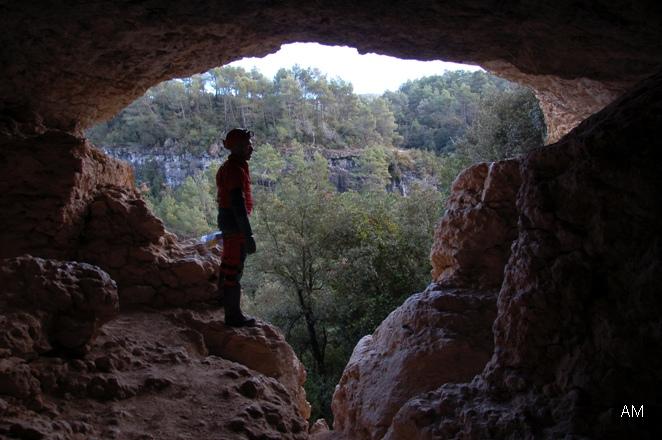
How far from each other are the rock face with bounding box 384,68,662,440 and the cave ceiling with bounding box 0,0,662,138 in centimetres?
153

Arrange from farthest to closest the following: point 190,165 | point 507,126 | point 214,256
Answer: point 190,165
point 507,126
point 214,256

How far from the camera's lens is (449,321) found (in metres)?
4.52

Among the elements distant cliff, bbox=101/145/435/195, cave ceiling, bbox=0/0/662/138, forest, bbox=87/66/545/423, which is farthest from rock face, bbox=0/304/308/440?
distant cliff, bbox=101/145/435/195

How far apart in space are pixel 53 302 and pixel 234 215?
1922mm

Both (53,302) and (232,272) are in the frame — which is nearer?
(53,302)

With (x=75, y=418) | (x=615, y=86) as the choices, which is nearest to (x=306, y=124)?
(x=615, y=86)

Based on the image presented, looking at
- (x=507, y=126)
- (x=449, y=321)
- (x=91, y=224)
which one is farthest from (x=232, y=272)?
(x=507, y=126)

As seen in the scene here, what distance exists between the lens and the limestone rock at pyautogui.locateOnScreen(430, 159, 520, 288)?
4805mm

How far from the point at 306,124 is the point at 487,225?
36.5 meters

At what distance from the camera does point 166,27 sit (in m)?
4.07

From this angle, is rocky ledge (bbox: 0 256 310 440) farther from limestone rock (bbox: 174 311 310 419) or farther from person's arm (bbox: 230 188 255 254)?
person's arm (bbox: 230 188 255 254)

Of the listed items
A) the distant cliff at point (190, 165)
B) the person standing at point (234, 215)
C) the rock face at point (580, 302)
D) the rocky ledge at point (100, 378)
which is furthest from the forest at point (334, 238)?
the distant cliff at point (190, 165)

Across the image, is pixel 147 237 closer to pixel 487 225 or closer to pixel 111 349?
pixel 111 349

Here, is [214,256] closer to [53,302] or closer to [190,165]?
[53,302]
